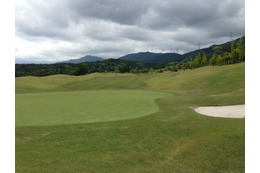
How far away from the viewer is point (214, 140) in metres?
7.20

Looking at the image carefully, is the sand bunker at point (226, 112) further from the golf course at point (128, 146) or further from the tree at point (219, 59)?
the tree at point (219, 59)

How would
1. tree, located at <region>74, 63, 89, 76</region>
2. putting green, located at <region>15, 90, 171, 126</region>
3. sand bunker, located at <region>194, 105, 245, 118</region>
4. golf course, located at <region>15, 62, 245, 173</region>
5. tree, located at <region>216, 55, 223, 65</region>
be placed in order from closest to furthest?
golf course, located at <region>15, 62, 245, 173</region>
putting green, located at <region>15, 90, 171, 126</region>
sand bunker, located at <region>194, 105, 245, 118</region>
tree, located at <region>216, 55, 223, 65</region>
tree, located at <region>74, 63, 89, 76</region>

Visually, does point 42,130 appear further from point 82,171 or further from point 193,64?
point 193,64

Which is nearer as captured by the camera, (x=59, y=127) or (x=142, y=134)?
(x=142, y=134)

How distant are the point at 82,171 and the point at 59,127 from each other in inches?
215

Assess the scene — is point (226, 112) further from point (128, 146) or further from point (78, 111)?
point (78, 111)

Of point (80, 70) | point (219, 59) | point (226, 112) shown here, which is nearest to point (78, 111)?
point (226, 112)

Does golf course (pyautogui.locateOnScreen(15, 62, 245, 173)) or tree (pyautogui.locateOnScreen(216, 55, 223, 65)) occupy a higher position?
tree (pyautogui.locateOnScreen(216, 55, 223, 65))

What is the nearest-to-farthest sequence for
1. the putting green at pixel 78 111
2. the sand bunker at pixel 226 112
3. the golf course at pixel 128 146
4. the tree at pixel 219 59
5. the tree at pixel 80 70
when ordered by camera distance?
the golf course at pixel 128 146
the putting green at pixel 78 111
the sand bunker at pixel 226 112
the tree at pixel 219 59
the tree at pixel 80 70

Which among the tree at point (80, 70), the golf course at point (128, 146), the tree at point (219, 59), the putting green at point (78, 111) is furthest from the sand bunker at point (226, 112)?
the tree at point (80, 70)

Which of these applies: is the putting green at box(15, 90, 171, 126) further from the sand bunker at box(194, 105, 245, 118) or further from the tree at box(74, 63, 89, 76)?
the tree at box(74, 63, 89, 76)

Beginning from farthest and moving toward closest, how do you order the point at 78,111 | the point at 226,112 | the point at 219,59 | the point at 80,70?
the point at 80,70 → the point at 219,59 → the point at 78,111 → the point at 226,112

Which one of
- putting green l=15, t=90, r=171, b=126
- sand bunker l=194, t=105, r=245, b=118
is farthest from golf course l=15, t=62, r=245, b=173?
sand bunker l=194, t=105, r=245, b=118

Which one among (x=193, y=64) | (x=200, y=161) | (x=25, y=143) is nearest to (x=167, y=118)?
(x=200, y=161)
